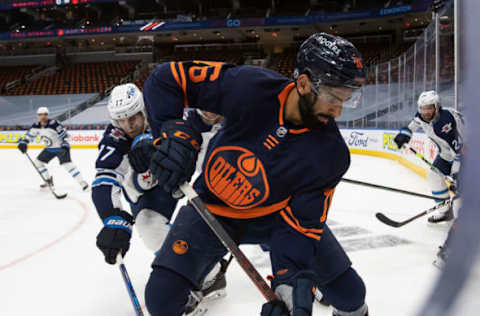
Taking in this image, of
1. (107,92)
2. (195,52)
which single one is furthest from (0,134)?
(195,52)

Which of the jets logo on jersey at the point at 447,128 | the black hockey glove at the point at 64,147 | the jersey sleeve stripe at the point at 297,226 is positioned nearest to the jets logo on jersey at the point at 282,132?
the jersey sleeve stripe at the point at 297,226

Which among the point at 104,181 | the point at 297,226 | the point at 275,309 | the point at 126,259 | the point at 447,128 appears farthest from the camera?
the point at 447,128

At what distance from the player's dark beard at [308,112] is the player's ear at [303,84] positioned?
0.01m

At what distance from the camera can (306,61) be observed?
122cm

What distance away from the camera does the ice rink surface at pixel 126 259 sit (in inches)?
90.0

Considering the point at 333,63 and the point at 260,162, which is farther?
the point at 260,162

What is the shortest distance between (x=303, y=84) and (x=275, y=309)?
67 centimetres

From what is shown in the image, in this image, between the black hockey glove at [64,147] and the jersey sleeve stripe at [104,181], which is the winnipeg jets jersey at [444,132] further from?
the black hockey glove at [64,147]

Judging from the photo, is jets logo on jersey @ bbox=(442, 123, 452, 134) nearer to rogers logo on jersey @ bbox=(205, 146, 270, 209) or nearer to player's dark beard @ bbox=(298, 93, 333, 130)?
player's dark beard @ bbox=(298, 93, 333, 130)

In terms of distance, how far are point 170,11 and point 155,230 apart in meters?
19.3

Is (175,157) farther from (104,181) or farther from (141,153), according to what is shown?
(104,181)

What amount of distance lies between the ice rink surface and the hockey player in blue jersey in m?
0.55

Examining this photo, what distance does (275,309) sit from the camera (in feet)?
3.58

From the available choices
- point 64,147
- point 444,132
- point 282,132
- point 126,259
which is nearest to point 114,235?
point 282,132
